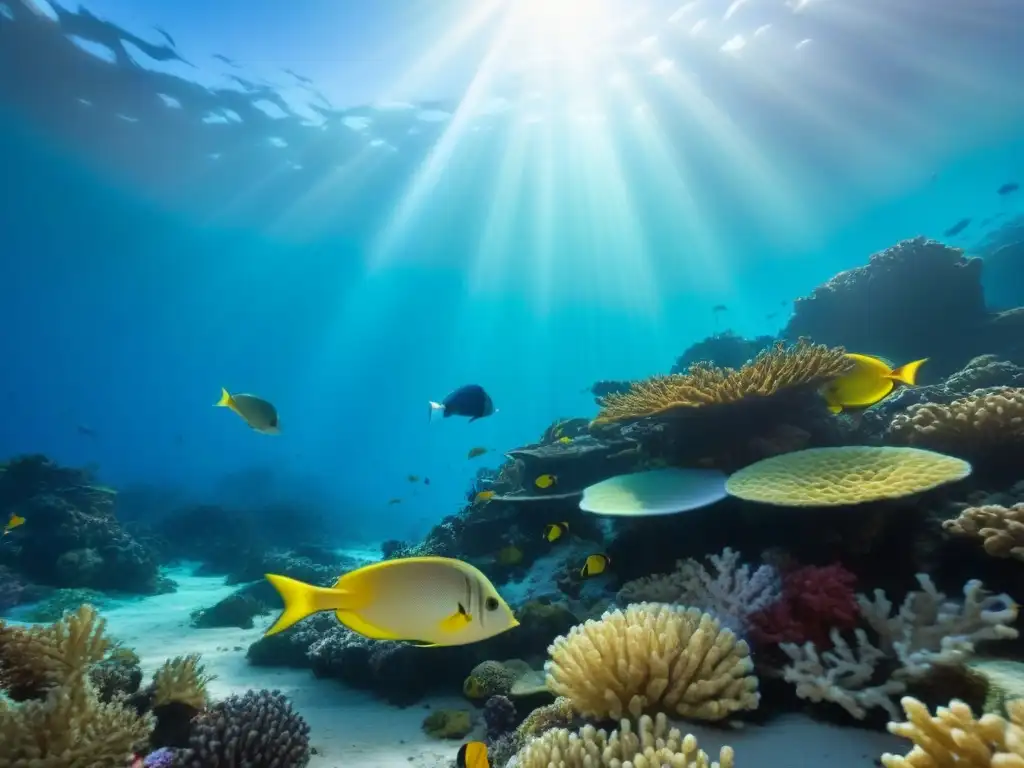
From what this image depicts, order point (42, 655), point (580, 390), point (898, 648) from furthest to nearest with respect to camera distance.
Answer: point (580, 390) < point (42, 655) < point (898, 648)

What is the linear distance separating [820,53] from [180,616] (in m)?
32.3

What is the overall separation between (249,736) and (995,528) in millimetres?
5463

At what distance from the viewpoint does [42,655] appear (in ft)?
12.8

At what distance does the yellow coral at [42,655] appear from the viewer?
386 cm

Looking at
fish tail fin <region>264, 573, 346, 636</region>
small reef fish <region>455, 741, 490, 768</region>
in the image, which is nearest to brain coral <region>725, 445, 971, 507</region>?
small reef fish <region>455, 741, 490, 768</region>

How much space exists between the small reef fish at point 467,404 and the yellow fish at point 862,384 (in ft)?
11.3

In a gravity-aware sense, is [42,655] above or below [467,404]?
below

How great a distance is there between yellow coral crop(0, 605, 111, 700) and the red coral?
502cm

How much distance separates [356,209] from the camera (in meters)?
40.4

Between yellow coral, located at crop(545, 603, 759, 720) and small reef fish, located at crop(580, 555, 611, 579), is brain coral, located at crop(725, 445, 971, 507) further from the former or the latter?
small reef fish, located at crop(580, 555, 611, 579)

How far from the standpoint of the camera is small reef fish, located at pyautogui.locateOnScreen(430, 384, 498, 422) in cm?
598

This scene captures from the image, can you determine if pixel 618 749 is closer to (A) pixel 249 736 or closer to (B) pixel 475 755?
(B) pixel 475 755

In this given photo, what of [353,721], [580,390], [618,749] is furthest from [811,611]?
[580,390]

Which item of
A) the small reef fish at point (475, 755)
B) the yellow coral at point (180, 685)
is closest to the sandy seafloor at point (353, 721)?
the small reef fish at point (475, 755)
